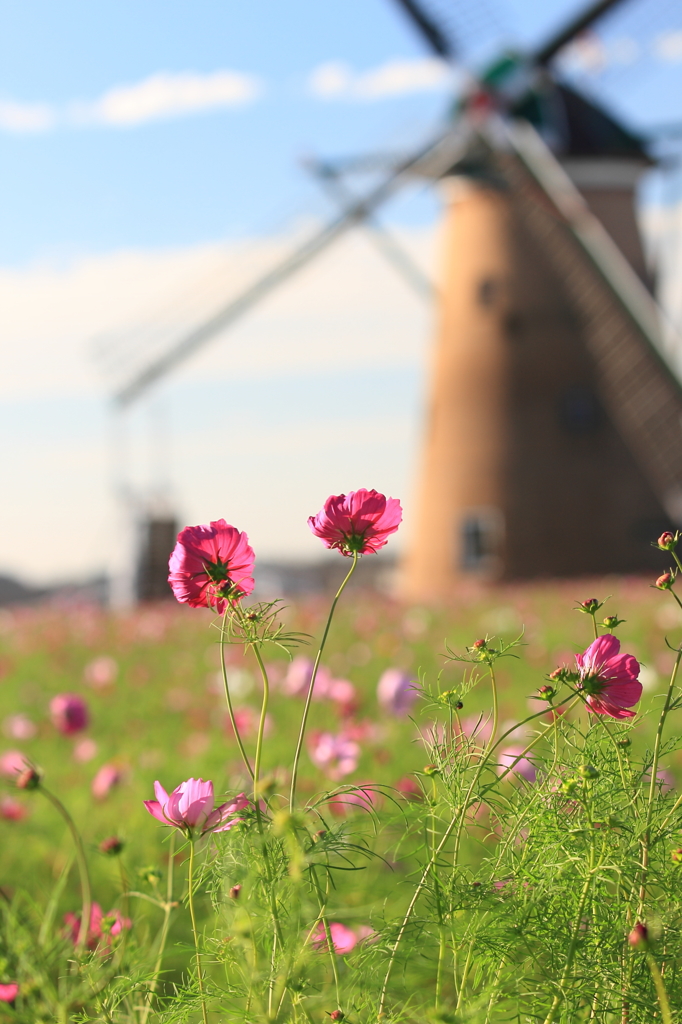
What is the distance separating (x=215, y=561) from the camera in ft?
4.28

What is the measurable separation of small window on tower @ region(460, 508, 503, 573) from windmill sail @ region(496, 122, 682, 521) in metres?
2.39

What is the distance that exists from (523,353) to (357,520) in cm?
1595

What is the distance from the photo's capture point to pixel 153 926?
2830 mm

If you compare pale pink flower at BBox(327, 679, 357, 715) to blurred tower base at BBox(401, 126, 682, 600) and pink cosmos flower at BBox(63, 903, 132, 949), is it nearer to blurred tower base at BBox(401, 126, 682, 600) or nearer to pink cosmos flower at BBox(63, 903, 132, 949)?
pink cosmos flower at BBox(63, 903, 132, 949)

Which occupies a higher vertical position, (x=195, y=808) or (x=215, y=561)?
(x=215, y=561)

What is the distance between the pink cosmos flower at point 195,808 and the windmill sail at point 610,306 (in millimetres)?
13848

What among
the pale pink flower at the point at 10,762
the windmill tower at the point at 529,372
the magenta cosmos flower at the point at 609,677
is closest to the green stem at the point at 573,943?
the magenta cosmos flower at the point at 609,677

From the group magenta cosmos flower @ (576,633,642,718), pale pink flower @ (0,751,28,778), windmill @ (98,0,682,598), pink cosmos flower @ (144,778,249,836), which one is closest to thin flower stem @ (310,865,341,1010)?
pink cosmos flower @ (144,778,249,836)

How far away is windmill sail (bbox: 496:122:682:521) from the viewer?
1475 cm

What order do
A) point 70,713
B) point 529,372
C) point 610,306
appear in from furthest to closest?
point 529,372
point 610,306
point 70,713

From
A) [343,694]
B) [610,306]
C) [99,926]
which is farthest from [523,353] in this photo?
[99,926]

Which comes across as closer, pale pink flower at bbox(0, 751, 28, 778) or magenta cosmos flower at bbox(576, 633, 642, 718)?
magenta cosmos flower at bbox(576, 633, 642, 718)

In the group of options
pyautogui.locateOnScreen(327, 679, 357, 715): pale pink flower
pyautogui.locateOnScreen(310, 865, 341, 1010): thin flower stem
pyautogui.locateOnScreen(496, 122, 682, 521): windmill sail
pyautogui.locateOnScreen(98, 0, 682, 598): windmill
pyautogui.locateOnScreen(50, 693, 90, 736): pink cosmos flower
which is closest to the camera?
pyautogui.locateOnScreen(310, 865, 341, 1010): thin flower stem

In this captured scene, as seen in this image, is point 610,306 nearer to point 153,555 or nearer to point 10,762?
point 153,555
